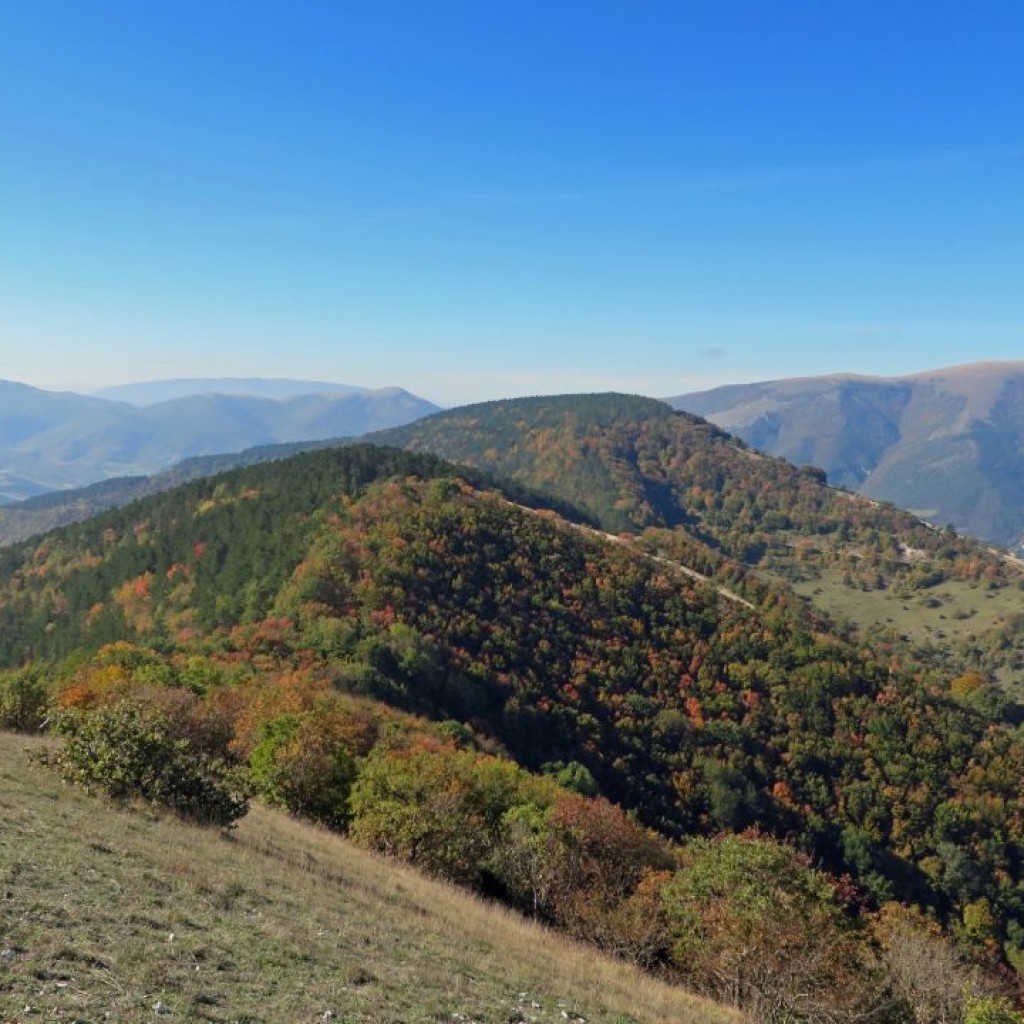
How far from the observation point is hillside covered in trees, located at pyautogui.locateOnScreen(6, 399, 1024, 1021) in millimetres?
32250

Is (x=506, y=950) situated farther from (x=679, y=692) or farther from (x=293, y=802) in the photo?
(x=679, y=692)

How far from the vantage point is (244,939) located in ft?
58.8

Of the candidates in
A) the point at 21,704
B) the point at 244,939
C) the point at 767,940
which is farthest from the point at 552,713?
the point at 244,939

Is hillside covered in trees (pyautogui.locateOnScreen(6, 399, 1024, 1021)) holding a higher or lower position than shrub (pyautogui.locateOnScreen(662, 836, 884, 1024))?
lower

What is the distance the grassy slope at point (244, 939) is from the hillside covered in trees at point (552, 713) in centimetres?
528

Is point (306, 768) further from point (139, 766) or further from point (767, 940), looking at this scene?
point (767, 940)

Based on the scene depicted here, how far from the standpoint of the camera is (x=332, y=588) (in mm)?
110625

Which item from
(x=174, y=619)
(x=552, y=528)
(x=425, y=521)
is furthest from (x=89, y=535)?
(x=552, y=528)

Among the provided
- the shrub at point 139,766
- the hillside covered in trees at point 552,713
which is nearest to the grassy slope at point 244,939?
the shrub at point 139,766

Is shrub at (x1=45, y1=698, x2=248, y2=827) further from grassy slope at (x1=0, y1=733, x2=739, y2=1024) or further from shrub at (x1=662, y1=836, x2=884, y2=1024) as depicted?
shrub at (x1=662, y1=836, x2=884, y2=1024)

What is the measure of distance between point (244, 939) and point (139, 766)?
49.3ft

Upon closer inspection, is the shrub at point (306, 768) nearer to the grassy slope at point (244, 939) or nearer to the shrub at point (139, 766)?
the shrub at point (139, 766)

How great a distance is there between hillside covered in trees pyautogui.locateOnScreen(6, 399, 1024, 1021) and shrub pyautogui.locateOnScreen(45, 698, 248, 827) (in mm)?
460

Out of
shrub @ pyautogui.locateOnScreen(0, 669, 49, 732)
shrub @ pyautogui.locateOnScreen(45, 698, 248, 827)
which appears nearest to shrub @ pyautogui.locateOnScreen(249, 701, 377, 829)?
shrub @ pyautogui.locateOnScreen(45, 698, 248, 827)
